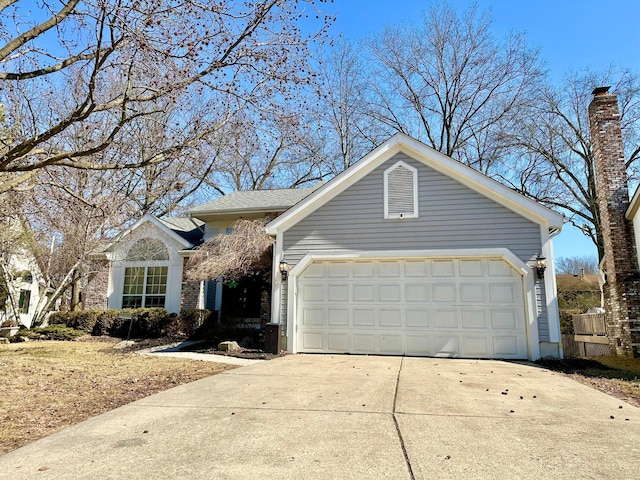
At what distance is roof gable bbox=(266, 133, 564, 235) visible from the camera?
966 centimetres

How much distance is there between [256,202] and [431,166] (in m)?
7.24

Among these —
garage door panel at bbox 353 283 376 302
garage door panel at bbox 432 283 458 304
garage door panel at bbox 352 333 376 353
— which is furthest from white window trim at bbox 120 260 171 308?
garage door panel at bbox 432 283 458 304

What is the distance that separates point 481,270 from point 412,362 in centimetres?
278

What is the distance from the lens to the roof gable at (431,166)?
9.66 meters

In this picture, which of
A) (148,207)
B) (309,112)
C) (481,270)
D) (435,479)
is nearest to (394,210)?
(481,270)

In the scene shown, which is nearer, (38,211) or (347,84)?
(38,211)

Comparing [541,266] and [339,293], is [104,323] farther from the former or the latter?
[541,266]

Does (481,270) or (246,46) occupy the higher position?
(246,46)

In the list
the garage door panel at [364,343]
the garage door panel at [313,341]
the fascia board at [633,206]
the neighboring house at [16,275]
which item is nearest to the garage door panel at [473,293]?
the garage door panel at [364,343]

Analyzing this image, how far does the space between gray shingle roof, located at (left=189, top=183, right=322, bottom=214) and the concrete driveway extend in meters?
8.96

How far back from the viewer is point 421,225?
10258 mm

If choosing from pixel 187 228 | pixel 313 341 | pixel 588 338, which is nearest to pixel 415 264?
pixel 313 341

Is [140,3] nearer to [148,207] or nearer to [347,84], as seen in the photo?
[148,207]

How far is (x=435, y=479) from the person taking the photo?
116 inches
